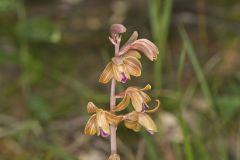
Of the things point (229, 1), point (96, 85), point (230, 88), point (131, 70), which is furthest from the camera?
point (229, 1)

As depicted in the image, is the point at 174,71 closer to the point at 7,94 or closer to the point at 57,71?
the point at 57,71

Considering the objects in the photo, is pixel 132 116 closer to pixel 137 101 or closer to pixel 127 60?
pixel 137 101

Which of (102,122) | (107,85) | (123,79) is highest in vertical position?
(107,85)

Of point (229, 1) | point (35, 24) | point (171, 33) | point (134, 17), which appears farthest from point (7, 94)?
point (229, 1)

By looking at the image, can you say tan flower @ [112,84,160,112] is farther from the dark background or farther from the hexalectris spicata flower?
the dark background

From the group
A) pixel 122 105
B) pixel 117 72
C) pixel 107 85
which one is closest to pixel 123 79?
pixel 117 72

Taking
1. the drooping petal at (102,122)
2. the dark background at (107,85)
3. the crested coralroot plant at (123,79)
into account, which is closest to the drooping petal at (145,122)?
the crested coralroot plant at (123,79)
